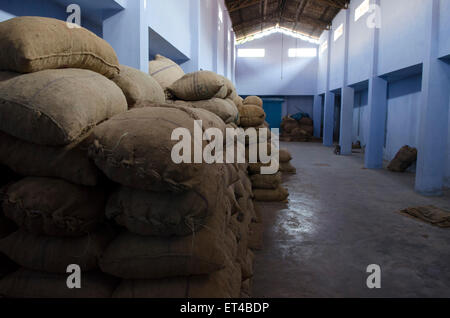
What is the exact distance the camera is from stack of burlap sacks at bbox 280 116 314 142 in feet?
Result: 53.5

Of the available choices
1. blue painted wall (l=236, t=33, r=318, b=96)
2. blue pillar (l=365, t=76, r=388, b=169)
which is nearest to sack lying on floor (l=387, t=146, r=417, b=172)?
blue pillar (l=365, t=76, r=388, b=169)

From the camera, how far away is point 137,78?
2.21 m

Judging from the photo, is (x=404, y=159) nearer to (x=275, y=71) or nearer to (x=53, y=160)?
(x=53, y=160)

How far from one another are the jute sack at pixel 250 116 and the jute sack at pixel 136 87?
101 inches

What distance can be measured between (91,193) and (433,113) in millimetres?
5822

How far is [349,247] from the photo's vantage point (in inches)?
123

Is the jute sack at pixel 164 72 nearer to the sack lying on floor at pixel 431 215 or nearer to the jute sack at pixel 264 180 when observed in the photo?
the jute sack at pixel 264 180

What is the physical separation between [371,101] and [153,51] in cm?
563

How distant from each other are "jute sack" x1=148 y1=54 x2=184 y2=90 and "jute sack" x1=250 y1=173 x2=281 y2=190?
6.41 feet

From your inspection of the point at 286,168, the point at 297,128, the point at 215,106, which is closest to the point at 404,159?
the point at 286,168

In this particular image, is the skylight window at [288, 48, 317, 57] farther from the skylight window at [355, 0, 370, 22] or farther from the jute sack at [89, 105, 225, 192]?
the jute sack at [89, 105, 225, 192]

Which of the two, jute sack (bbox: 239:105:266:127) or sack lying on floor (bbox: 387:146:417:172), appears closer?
jute sack (bbox: 239:105:266:127)

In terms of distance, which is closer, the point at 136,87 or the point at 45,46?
the point at 45,46

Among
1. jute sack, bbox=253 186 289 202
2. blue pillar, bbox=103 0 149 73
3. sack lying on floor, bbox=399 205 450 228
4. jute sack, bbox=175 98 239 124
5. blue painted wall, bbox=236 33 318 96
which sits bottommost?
sack lying on floor, bbox=399 205 450 228
